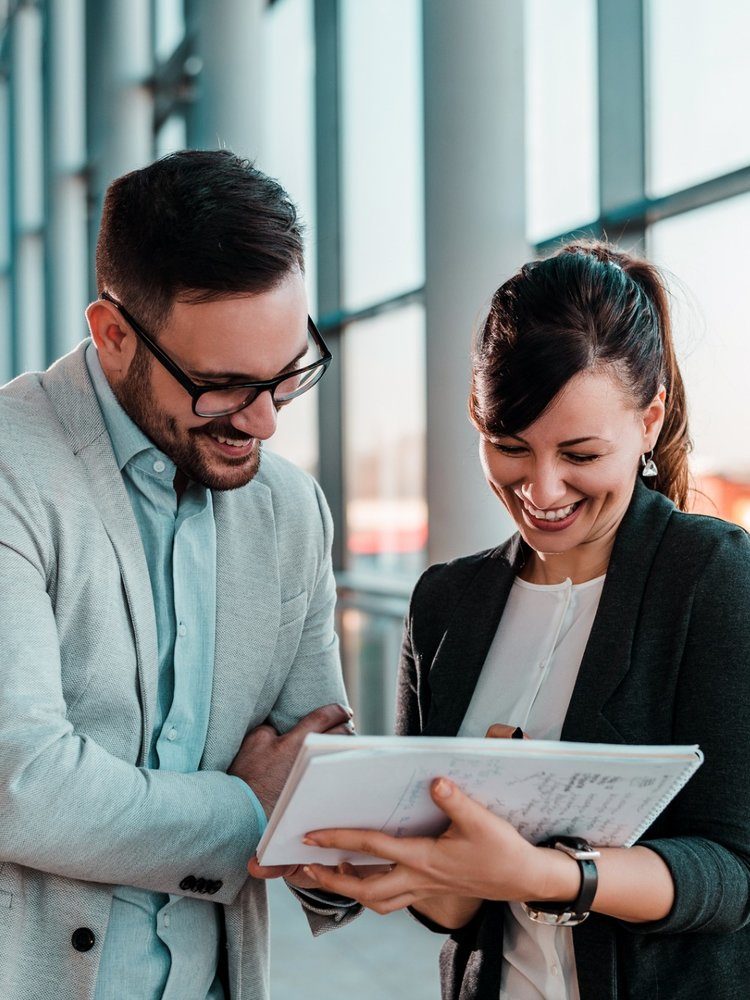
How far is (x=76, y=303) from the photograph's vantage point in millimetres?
9414

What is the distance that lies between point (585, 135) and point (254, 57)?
9.03ft

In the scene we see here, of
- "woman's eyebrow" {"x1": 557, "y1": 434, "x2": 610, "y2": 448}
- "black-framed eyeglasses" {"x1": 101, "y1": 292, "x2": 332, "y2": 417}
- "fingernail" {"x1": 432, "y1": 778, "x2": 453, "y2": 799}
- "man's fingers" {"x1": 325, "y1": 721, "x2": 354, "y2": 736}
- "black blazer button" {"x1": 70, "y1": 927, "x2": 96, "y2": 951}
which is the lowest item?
"black blazer button" {"x1": 70, "y1": 927, "x2": 96, "y2": 951}

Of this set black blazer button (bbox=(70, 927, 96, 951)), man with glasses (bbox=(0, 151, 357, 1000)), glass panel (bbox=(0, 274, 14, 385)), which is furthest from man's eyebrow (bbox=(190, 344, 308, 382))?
glass panel (bbox=(0, 274, 14, 385))

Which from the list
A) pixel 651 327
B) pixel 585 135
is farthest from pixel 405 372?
pixel 651 327

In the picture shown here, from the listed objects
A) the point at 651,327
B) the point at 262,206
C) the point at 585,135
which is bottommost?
the point at 651,327

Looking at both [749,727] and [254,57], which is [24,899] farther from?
[254,57]

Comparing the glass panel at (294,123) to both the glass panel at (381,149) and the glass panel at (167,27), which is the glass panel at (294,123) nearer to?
the glass panel at (381,149)

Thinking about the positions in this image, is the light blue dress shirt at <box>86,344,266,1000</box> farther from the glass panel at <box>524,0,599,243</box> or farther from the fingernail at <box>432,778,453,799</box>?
the glass panel at <box>524,0,599,243</box>

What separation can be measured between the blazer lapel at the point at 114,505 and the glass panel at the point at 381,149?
3234 millimetres

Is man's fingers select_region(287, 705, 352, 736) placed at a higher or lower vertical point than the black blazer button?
higher

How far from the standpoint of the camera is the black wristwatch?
107 cm

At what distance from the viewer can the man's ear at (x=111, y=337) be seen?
1.32 meters

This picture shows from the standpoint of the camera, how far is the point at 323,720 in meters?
1.38

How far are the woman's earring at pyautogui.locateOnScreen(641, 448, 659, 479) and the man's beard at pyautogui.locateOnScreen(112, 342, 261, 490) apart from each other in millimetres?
506
